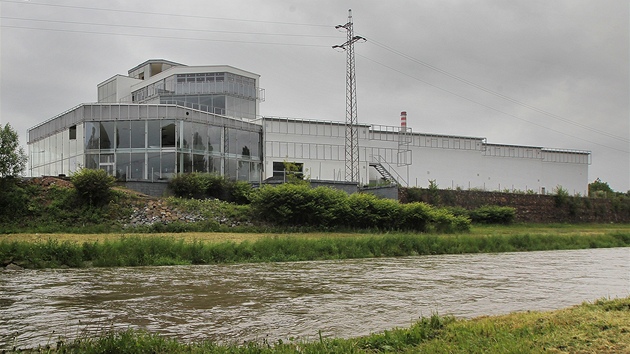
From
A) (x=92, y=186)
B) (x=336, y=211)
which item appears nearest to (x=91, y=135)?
(x=92, y=186)

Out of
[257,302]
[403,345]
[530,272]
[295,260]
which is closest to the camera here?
[403,345]

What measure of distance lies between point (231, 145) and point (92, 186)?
18114 millimetres

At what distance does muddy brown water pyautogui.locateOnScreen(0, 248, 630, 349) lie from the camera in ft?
30.5

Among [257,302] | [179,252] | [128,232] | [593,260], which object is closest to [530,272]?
[593,260]

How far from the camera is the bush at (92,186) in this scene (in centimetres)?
3466

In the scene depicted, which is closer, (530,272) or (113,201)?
(530,272)

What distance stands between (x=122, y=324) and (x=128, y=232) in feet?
75.4

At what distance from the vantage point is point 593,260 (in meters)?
24.3

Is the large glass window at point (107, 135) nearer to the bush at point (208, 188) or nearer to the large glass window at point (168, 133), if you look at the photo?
the large glass window at point (168, 133)

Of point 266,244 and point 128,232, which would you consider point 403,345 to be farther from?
point 128,232

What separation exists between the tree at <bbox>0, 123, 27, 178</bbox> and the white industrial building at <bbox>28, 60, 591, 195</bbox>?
811cm

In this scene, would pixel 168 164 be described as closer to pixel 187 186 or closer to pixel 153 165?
pixel 153 165

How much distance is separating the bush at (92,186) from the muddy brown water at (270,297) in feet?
55.6

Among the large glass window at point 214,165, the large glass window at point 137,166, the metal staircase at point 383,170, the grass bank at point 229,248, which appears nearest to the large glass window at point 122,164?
the large glass window at point 137,166
